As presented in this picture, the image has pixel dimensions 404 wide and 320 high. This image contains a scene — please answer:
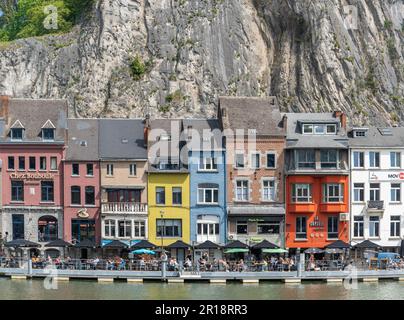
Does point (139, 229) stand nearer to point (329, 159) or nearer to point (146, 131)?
point (146, 131)

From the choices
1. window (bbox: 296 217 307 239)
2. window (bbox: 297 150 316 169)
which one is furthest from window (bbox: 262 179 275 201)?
window (bbox: 296 217 307 239)

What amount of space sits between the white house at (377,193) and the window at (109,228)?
15825mm

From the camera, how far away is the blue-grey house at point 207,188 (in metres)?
62.6

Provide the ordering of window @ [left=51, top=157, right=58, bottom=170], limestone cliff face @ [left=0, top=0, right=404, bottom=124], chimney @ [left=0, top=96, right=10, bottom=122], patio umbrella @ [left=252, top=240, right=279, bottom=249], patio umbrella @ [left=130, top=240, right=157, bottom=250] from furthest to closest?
limestone cliff face @ [left=0, top=0, right=404, bottom=124] < chimney @ [left=0, top=96, right=10, bottom=122] < window @ [left=51, top=157, right=58, bottom=170] < patio umbrella @ [left=252, top=240, right=279, bottom=249] < patio umbrella @ [left=130, top=240, right=157, bottom=250]

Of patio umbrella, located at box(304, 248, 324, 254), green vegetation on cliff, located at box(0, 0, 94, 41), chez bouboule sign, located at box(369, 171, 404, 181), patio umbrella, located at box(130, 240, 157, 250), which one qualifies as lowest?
patio umbrella, located at box(304, 248, 324, 254)

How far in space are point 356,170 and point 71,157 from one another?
62.9ft

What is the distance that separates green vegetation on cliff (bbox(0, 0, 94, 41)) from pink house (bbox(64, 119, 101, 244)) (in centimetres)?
3926

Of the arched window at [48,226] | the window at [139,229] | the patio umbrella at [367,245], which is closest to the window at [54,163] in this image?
the arched window at [48,226]

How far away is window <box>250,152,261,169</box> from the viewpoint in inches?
2494

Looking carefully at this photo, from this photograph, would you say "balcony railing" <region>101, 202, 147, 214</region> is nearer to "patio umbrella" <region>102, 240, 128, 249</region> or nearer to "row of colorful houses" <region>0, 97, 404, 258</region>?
"row of colorful houses" <region>0, 97, 404, 258</region>

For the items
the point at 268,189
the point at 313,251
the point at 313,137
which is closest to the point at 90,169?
the point at 268,189

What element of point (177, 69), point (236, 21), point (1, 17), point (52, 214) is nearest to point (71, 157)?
point (52, 214)

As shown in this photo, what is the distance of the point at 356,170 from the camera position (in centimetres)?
6366

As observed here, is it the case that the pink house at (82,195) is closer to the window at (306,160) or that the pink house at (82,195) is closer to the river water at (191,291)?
the river water at (191,291)
